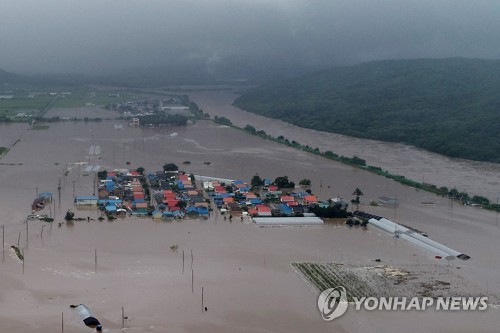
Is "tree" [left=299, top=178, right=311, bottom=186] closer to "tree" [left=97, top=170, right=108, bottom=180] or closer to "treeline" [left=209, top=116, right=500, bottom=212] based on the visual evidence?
"treeline" [left=209, top=116, right=500, bottom=212]

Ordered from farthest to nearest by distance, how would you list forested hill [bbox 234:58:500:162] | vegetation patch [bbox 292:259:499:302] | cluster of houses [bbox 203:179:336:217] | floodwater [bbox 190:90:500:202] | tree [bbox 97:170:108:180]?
forested hill [bbox 234:58:500:162]
floodwater [bbox 190:90:500:202]
tree [bbox 97:170:108:180]
cluster of houses [bbox 203:179:336:217]
vegetation patch [bbox 292:259:499:302]

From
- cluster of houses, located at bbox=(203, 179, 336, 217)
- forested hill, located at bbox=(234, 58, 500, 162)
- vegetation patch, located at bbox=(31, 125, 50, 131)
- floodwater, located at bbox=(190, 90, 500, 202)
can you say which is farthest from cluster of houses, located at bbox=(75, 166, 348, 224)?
vegetation patch, located at bbox=(31, 125, 50, 131)

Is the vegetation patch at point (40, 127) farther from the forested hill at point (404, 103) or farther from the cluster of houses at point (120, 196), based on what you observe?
the forested hill at point (404, 103)

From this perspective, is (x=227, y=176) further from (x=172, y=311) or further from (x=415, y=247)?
(x=172, y=311)

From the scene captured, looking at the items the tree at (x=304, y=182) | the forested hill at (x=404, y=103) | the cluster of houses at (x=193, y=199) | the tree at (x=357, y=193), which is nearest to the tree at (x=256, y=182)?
the cluster of houses at (x=193, y=199)

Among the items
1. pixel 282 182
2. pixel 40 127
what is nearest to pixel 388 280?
pixel 282 182
